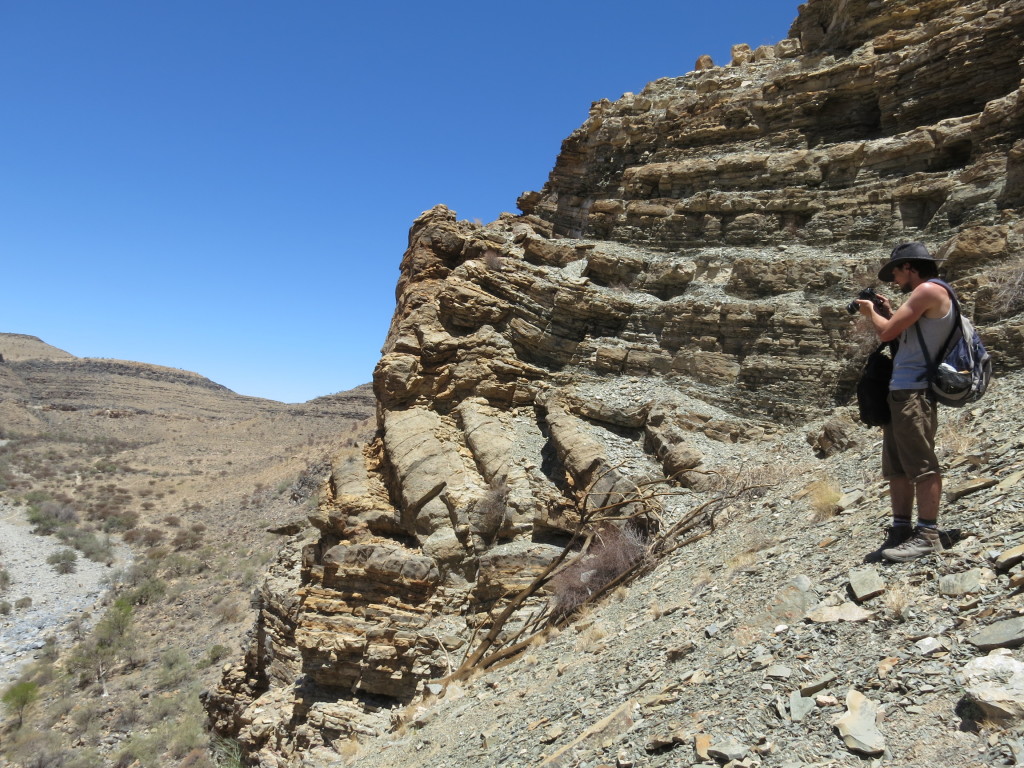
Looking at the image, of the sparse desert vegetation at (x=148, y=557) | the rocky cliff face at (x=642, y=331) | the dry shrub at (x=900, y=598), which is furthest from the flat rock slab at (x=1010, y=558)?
the sparse desert vegetation at (x=148, y=557)

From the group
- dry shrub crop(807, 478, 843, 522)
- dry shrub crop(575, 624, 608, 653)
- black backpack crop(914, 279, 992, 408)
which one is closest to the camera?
Result: black backpack crop(914, 279, 992, 408)

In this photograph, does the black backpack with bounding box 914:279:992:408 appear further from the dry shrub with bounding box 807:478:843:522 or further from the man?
the dry shrub with bounding box 807:478:843:522

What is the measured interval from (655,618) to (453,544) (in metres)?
6.35

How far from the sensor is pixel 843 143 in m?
14.5

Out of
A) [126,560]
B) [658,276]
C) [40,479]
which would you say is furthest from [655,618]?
[40,479]

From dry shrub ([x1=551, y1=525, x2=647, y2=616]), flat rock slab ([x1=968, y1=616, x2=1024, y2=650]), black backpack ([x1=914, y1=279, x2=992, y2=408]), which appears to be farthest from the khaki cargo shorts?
dry shrub ([x1=551, y1=525, x2=647, y2=616])

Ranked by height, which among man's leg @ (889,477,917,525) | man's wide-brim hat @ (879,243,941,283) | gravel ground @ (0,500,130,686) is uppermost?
man's wide-brim hat @ (879,243,941,283)

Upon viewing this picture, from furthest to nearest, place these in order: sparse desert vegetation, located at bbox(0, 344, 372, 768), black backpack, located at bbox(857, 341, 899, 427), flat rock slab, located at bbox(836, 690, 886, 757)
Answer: sparse desert vegetation, located at bbox(0, 344, 372, 768)
black backpack, located at bbox(857, 341, 899, 427)
flat rock slab, located at bbox(836, 690, 886, 757)

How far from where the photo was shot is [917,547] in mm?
4309

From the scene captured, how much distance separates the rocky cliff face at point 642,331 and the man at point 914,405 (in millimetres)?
5868

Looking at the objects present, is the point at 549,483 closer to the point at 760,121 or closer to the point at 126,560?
the point at 760,121

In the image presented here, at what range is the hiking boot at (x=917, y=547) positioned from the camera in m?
4.26

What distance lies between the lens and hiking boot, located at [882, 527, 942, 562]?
14.0ft

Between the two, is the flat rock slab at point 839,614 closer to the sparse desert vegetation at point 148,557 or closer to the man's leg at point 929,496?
the man's leg at point 929,496
